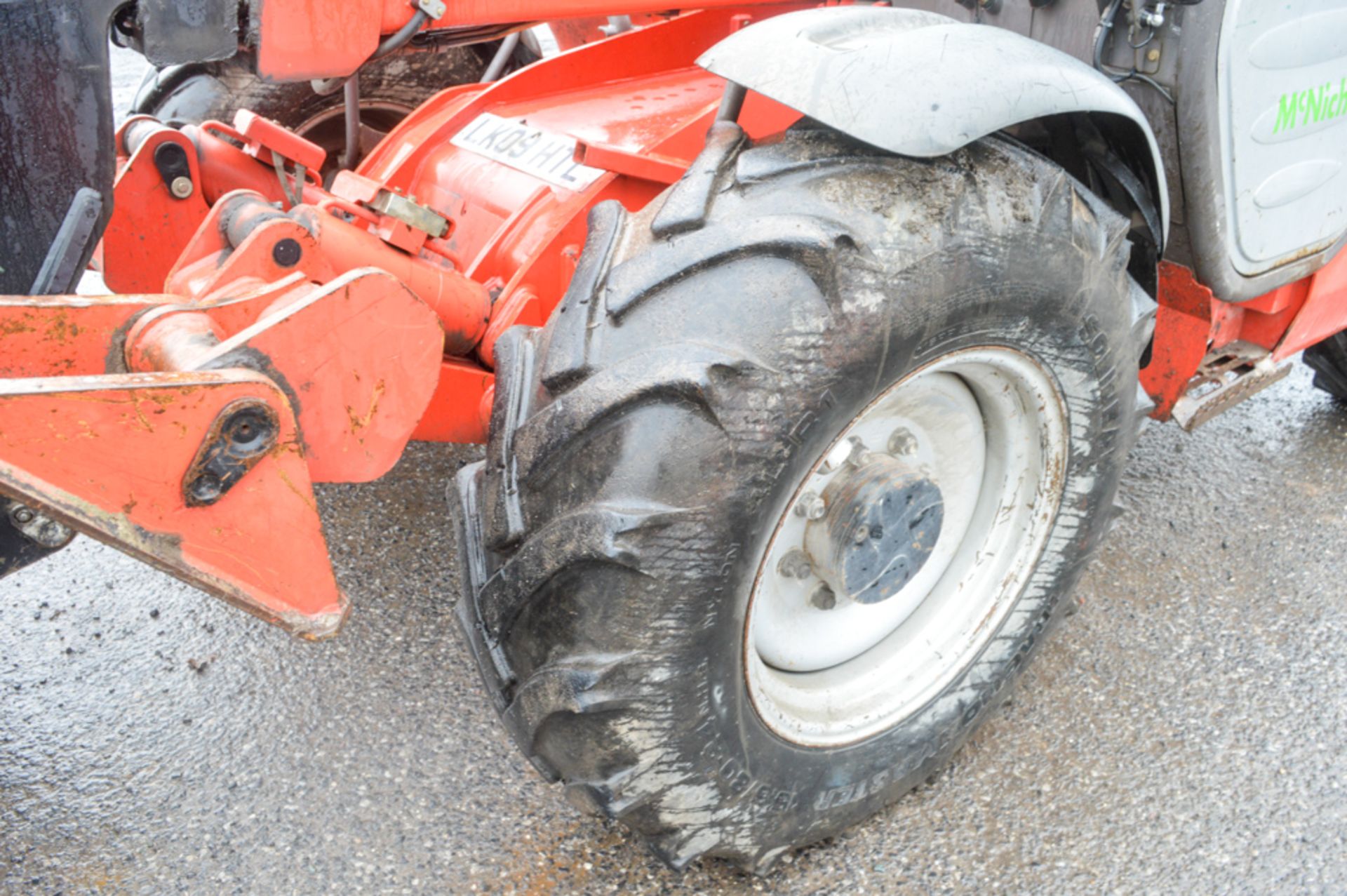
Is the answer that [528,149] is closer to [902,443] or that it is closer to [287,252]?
[287,252]

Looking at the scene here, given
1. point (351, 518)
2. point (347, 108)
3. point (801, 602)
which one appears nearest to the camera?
point (801, 602)

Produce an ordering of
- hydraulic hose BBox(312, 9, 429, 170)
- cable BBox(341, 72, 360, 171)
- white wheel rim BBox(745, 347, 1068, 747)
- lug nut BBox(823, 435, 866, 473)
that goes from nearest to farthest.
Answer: lug nut BBox(823, 435, 866, 473) < white wheel rim BBox(745, 347, 1068, 747) < hydraulic hose BBox(312, 9, 429, 170) < cable BBox(341, 72, 360, 171)

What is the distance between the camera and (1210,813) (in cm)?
214

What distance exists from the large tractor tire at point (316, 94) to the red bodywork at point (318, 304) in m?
0.36

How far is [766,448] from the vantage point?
1.50 metres

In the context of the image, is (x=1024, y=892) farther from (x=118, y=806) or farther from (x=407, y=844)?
(x=118, y=806)

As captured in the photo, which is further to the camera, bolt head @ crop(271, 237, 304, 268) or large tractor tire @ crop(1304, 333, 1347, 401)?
large tractor tire @ crop(1304, 333, 1347, 401)

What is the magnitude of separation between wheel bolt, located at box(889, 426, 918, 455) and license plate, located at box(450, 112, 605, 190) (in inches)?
31.0

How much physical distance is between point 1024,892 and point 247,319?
1.60 meters

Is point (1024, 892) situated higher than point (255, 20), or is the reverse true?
point (255, 20)

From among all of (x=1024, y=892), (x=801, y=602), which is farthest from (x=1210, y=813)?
(x=801, y=602)

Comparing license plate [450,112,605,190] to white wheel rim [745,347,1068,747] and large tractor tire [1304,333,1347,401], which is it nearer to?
white wheel rim [745,347,1068,747]

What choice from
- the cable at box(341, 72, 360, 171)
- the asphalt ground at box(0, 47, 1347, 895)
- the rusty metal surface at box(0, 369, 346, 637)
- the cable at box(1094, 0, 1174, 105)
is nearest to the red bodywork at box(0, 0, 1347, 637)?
the rusty metal surface at box(0, 369, 346, 637)

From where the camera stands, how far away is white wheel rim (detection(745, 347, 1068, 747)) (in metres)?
1.90
